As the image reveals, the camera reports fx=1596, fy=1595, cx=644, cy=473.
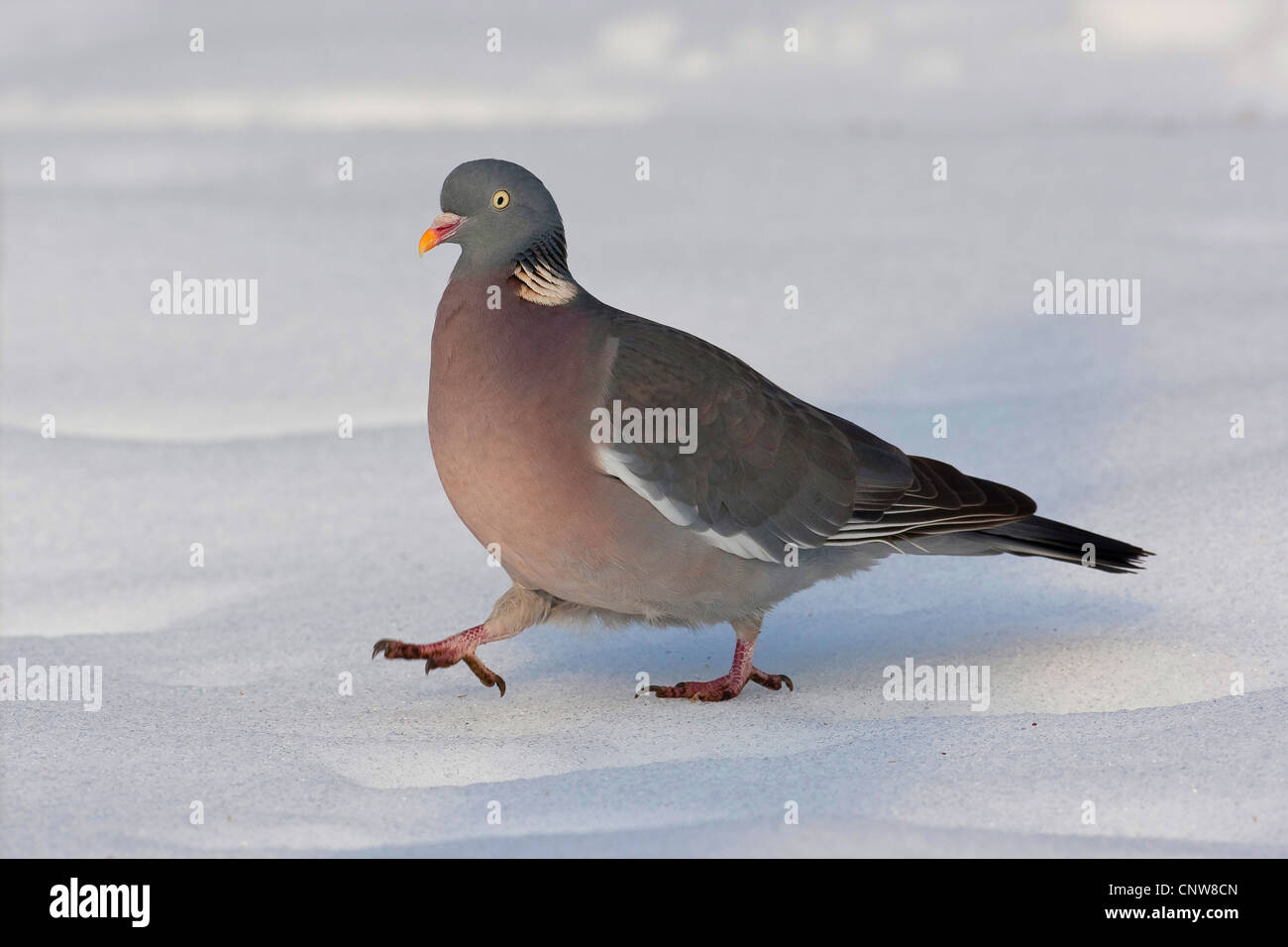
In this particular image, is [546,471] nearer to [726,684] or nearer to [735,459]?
[735,459]

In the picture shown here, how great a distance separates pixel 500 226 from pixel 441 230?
0.17 meters

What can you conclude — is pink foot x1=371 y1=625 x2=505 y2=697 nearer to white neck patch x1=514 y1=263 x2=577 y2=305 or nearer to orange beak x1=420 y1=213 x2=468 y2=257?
white neck patch x1=514 y1=263 x2=577 y2=305

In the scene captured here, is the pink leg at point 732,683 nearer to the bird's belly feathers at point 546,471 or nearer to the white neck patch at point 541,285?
the bird's belly feathers at point 546,471

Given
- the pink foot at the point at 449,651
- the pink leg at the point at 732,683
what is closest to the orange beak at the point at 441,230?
the pink foot at the point at 449,651

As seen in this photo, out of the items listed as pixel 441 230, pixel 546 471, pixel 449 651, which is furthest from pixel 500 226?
pixel 449 651

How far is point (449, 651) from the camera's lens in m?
4.89

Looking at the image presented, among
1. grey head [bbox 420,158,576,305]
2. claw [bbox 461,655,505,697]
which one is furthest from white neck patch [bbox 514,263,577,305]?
claw [bbox 461,655,505,697]

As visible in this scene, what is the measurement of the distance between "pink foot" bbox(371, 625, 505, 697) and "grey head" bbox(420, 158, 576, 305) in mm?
1065

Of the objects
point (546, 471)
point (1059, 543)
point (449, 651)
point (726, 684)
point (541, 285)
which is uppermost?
point (541, 285)

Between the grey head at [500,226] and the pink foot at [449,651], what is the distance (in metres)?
1.07

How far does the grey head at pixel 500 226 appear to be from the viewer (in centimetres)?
467

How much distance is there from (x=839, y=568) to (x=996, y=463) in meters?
2.67

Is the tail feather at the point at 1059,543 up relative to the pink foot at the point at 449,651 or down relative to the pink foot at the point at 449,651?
up

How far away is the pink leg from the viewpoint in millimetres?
4977
